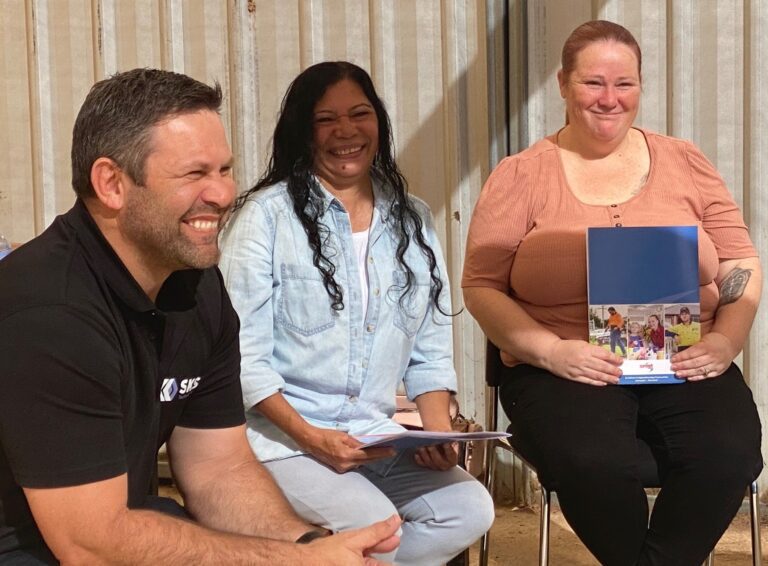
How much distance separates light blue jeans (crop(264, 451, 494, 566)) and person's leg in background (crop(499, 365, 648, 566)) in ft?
0.75

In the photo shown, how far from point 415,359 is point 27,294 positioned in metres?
1.56

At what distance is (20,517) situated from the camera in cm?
224

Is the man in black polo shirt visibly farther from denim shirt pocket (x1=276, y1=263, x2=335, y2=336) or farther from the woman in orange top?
the woman in orange top

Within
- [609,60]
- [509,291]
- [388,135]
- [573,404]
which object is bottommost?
[573,404]

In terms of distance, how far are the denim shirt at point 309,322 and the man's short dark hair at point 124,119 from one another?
36.2 inches

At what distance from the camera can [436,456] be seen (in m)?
3.20

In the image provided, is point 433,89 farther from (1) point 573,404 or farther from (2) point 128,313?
(2) point 128,313

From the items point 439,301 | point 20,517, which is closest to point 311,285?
point 439,301

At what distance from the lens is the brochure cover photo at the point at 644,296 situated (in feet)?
11.0

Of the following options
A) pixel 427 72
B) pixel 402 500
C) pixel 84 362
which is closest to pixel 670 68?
pixel 427 72

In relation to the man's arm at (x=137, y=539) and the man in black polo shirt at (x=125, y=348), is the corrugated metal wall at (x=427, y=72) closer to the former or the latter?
the man in black polo shirt at (x=125, y=348)

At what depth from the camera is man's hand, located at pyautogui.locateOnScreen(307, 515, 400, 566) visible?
2.28 metres

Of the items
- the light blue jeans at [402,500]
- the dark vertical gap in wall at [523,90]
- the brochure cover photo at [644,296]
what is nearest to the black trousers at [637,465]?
the brochure cover photo at [644,296]

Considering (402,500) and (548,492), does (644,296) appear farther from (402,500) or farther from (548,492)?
(402,500)
